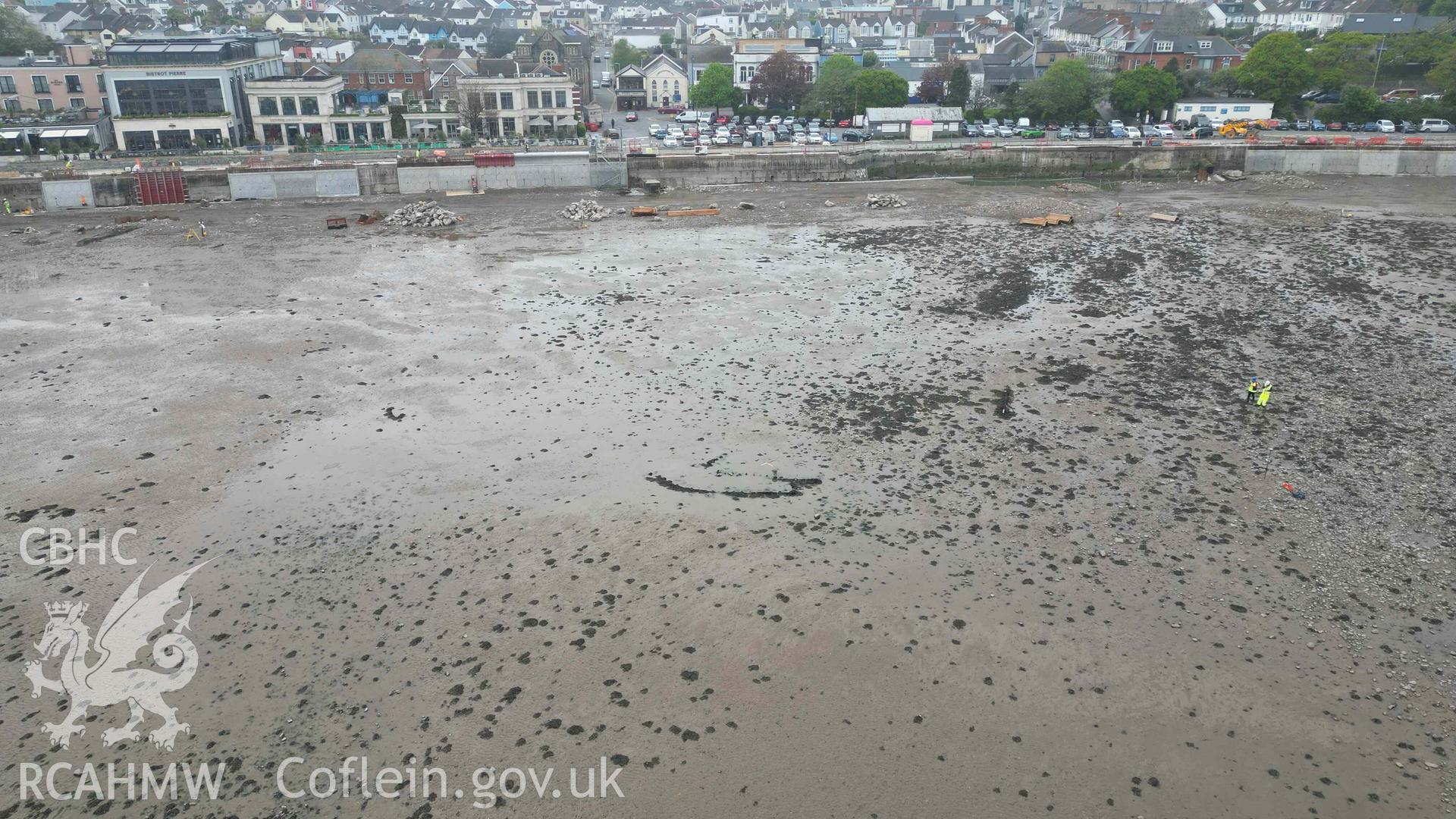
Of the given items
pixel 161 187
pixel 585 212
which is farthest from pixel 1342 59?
pixel 161 187

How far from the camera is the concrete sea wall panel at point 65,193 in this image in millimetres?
40875

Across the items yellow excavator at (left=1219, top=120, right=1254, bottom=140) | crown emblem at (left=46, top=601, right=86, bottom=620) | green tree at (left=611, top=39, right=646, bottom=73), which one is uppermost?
green tree at (left=611, top=39, right=646, bottom=73)

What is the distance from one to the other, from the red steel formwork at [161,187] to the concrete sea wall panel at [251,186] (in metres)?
2.05

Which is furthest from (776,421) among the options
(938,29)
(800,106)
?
(938,29)

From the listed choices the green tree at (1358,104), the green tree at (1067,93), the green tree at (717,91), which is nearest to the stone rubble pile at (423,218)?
the green tree at (717,91)

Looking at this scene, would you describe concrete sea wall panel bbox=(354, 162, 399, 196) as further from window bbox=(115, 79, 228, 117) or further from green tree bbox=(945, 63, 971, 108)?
green tree bbox=(945, 63, 971, 108)

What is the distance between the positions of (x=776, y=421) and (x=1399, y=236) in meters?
27.7

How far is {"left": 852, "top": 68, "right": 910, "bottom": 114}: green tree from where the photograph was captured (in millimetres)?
62781

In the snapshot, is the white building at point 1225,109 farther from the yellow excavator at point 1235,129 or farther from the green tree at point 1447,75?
the green tree at point 1447,75

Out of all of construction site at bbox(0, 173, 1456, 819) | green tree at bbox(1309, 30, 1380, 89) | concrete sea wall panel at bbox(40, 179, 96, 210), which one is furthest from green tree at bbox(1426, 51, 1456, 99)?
concrete sea wall panel at bbox(40, 179, 96, 210)

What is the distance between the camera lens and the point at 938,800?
930 centimetres

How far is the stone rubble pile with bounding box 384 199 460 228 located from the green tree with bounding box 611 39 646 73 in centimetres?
5768

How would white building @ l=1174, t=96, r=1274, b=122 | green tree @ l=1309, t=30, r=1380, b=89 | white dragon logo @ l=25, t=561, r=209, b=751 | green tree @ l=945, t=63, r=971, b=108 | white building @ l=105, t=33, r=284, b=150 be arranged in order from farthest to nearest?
1. green tree @ l=945, t=63, r=971, b=108
2. green tree @ l=1309, t=30, r=1380, b=89
3. white building @ l=1174, t=96, r=1274, b=122
4. white building @ l=105, t=33, r=284, b=150
5. white dragon logo @ l=25, t=561, r=209, b=751

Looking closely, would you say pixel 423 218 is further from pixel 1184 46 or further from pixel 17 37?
pixel 17 37
